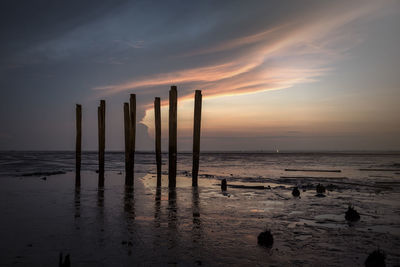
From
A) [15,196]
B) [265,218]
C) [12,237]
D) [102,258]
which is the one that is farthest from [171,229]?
[15,196]

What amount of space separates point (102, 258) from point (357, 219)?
773 cm

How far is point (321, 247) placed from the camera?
6480 millimetres

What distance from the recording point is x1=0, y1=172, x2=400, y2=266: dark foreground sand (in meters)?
5.75

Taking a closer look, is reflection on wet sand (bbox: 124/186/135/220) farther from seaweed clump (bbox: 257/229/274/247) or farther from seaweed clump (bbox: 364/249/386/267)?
seaweed clump (bbox: 364/249/386/267)

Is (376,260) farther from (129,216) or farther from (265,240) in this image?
(129,216)

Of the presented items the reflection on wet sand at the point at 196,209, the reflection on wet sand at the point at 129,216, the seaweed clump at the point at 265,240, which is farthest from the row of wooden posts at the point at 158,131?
the seaweed clump at the point at 265,240

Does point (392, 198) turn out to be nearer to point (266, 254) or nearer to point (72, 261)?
point (266, 254)

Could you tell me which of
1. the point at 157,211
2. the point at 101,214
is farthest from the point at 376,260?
the point at 101,214

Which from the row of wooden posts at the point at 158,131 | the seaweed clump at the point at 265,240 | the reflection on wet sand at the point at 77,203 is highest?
the row of wooden posts at the point at 158,131

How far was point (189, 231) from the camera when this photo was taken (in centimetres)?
759

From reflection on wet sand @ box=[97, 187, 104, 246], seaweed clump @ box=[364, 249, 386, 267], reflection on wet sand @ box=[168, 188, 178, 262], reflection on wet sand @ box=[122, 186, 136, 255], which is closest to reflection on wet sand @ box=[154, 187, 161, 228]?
reflection on wet sand @ box=[168, 188, 178, 262]

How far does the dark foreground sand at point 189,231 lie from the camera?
18.9 ft

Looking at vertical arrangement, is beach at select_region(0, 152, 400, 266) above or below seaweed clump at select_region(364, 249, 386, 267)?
below

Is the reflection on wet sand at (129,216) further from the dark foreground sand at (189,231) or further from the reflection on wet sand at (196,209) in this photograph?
the reflection on wet sand at (196,209)
